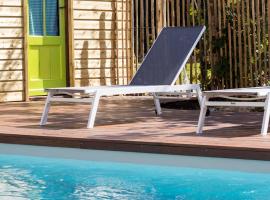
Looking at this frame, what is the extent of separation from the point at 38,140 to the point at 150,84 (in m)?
2.39

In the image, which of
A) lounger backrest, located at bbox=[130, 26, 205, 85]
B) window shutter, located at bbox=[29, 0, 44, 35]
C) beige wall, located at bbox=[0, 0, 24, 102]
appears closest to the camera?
lounger backrest, located at bbox=[130, 26, 205, 85]

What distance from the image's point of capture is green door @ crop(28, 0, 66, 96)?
11773mm

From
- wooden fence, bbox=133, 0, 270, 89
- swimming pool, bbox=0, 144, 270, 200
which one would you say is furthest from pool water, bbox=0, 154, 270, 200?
wooden fence, bbox=133, 0, 270, 89

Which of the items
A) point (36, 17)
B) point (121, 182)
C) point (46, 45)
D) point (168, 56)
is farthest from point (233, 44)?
point (121, 182)

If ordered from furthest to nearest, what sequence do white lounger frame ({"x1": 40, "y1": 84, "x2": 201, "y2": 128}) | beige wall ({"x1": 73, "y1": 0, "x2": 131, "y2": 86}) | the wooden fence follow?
beige wall ({"x1": 73, "y1": 0, "x2": 131, "y2": 86})
the wooden fence
white lounger frame ({"x1": 40, "y1": 84, "x2": 201, "y2": 128})

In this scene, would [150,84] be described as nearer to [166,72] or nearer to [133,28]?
[166,72]

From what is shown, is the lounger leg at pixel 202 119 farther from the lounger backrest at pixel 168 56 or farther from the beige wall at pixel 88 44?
the beige wall at pixel 88 44

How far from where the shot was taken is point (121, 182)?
19.0ft

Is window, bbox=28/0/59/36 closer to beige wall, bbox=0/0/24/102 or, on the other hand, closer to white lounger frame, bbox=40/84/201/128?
beige wall, bbox=0/0/24/102

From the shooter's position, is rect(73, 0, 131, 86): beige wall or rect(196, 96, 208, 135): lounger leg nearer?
rect(196, 96, 208, 135): lounger leg

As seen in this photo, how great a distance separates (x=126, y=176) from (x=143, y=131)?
1.12 meters

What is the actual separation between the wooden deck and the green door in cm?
205

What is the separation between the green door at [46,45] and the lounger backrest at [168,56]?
3175 mm

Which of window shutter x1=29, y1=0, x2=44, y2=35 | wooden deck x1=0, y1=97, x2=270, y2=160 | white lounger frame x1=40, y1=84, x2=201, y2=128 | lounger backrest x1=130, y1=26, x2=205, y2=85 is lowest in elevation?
wooden deck x1=0, y1=97, x2=270, y2=160
